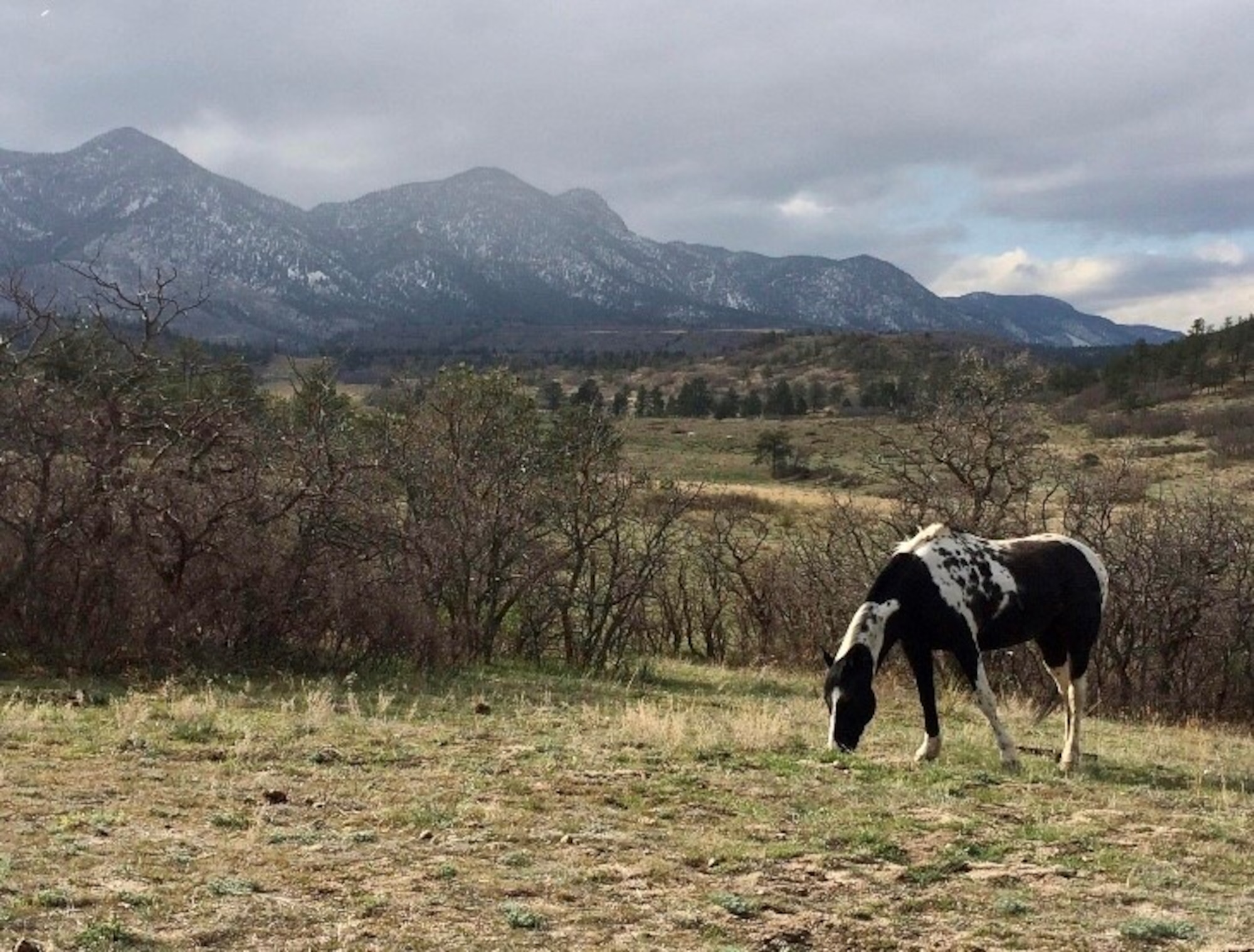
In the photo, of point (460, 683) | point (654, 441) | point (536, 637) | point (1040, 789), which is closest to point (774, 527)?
point (536, 637)

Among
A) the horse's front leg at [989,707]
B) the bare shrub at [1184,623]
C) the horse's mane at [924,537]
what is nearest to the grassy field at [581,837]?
the horse's front leg at [989,707]

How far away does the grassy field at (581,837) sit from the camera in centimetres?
539

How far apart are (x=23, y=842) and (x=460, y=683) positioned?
939 centimetres

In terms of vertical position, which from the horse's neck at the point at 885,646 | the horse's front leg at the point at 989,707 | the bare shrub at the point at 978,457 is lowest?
the horse's front leg at the point at 989,707

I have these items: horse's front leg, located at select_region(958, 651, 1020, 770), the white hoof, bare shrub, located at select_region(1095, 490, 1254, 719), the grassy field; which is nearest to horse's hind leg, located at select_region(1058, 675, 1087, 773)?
the grassy field

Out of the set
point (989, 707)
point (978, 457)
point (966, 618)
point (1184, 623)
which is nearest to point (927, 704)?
point (989, 707)

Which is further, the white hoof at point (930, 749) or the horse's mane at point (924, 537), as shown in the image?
the horse's mane at point (924, 537)

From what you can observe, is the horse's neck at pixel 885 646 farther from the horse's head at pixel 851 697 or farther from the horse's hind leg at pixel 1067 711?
the horse's hind leg at pixel 1067 711

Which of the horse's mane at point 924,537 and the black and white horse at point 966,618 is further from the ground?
the horse's mane at point 924,537

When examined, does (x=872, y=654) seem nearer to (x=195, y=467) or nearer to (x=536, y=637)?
(x=195, y=467)

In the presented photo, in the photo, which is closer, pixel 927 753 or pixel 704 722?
pixel 927 753

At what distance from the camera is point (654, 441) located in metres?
88.5

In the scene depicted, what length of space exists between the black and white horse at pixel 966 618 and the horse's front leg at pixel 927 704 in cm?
1

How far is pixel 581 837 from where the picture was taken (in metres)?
6.96
